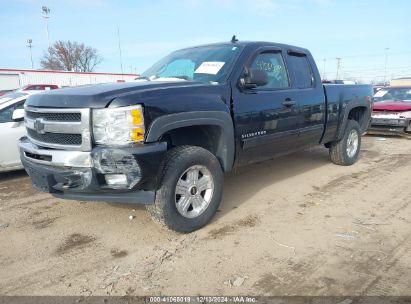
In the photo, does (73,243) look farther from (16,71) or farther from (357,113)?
(16,71)

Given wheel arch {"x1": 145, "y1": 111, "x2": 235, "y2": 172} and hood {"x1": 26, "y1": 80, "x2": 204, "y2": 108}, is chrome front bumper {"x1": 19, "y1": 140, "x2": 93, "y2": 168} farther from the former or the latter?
wheel arch {"x1": 145, "y1": 111, "x2": 235, "y2": 172}

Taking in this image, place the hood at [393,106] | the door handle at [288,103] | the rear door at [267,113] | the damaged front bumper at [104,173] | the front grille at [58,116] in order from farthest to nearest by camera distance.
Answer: the hood at [393,106] → the door handle at [288,103] → the rear door at [267,113] → the front grille at [58,116] → the damaged front bumper at [104,173]

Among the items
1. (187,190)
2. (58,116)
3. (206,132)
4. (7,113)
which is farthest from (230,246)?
(7,113)

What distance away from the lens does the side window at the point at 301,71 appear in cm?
521

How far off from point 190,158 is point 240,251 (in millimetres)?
1002

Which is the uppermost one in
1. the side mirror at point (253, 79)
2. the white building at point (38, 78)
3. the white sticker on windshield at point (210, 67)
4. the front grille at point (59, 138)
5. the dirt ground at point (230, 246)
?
the white building at point (38, 78)

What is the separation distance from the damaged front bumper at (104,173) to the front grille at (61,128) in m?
0.09

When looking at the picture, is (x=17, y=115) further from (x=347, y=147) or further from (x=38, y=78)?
(x=38, y=78)

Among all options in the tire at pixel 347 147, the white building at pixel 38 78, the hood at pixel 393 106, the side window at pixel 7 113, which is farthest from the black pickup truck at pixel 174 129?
the white building at pixel 38 78

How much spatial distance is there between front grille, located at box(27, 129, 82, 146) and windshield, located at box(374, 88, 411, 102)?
10.6 m

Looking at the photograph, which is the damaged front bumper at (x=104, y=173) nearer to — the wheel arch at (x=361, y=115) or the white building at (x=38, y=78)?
the wheel arch at (x=361, y=115)

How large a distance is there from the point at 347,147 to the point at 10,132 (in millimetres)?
5794

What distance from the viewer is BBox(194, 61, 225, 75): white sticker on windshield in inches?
167

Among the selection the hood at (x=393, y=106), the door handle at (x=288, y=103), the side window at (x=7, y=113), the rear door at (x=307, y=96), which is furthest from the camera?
the hood at (x=393, y=106)
